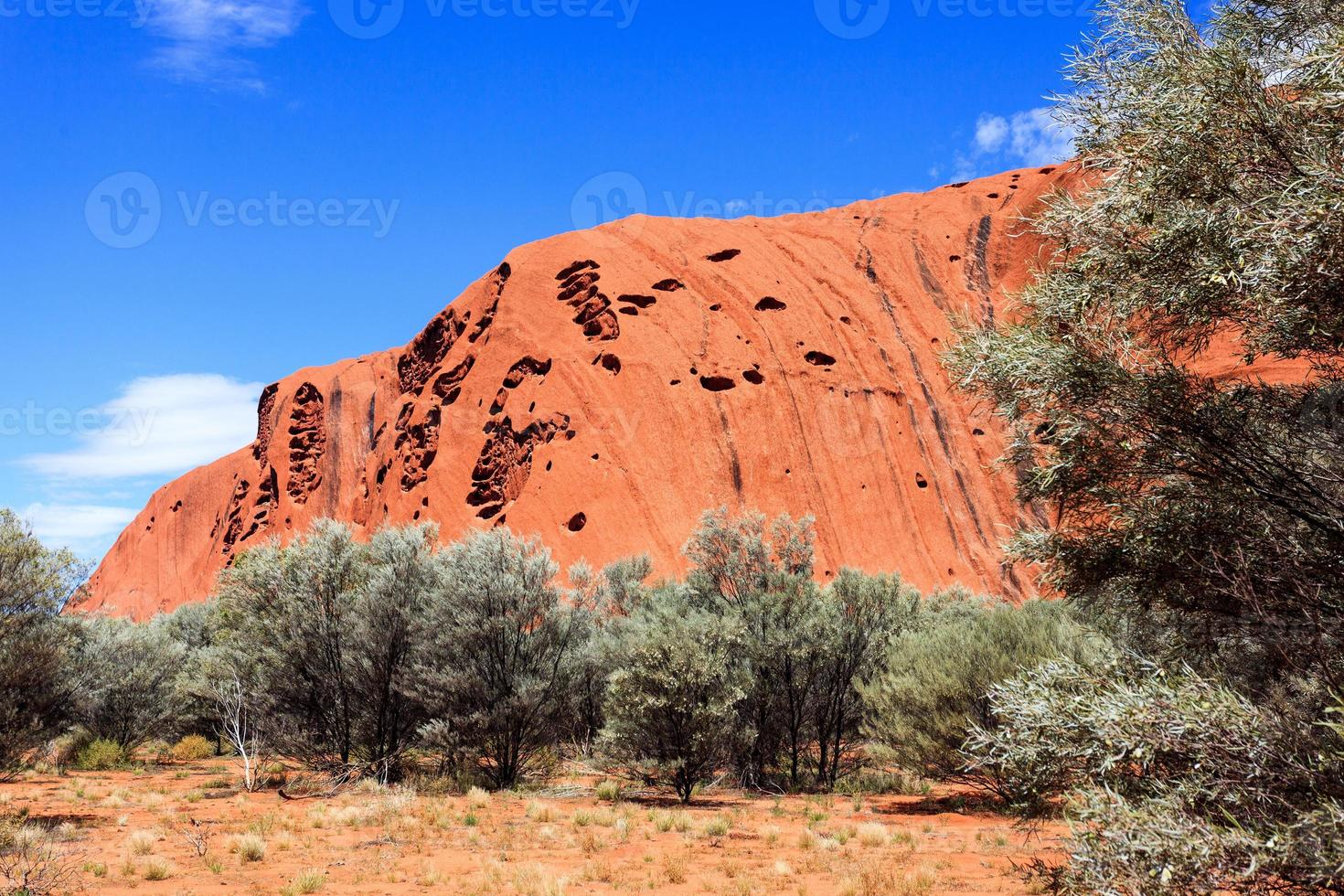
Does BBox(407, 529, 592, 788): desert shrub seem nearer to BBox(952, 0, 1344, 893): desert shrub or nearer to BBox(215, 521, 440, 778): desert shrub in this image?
BBox(215, 521, 440, 778): desert shrub

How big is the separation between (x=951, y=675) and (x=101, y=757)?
2050cm

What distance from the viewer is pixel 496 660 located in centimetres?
1636

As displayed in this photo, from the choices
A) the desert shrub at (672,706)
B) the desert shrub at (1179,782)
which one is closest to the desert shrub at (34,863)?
the desert shrub at (672,706)

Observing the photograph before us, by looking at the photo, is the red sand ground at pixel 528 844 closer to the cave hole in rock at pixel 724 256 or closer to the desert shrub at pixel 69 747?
the desert shrub at pixel 69 747

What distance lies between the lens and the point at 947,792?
627 inches

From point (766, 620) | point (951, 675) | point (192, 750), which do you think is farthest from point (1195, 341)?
point (192, 750)

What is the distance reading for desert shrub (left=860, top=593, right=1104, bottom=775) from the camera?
14.1 metres

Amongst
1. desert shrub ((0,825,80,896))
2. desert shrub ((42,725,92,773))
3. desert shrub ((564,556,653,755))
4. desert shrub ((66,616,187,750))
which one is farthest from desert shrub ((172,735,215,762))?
desert shrub ((0,825,80,896))

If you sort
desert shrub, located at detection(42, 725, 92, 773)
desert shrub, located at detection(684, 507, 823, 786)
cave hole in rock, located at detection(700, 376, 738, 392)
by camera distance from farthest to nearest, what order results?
cave hole in rock, located at detection(700, 376, 738, 392) < desert shrub, located at detection(42, 725, 92, 773) < desert shrub, located at detection(684, 507, 823, 786)

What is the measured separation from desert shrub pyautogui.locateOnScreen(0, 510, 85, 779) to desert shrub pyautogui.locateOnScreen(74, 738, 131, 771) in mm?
9242

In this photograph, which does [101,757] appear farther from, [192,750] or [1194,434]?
[1194,434]

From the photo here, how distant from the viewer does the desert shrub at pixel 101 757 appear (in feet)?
67.3

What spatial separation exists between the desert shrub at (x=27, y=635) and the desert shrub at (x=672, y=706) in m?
8.77

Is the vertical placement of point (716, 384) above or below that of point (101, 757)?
above
